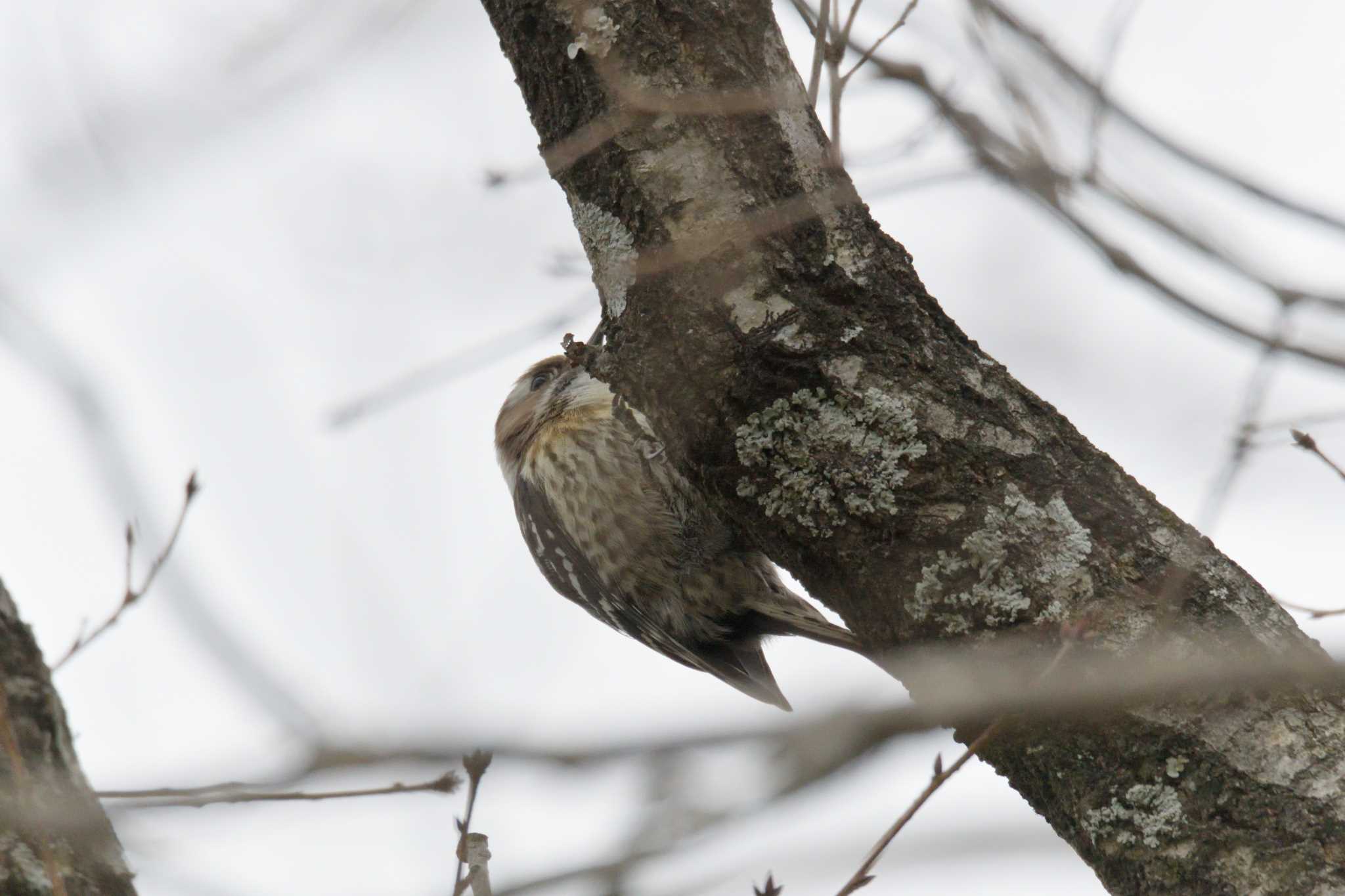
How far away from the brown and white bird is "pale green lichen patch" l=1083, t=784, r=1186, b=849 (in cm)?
238

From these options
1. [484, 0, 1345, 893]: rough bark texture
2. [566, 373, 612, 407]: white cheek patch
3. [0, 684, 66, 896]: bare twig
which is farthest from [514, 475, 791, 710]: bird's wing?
[0, 684, 66, 896]: bare twig

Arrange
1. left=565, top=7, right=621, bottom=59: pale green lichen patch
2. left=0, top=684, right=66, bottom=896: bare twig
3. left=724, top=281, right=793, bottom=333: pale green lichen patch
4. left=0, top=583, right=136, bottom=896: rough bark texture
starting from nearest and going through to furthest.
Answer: left=0, top=684, right=66, bottom=896: bare twig
left=0, top=583, right=136, bottom=896: rough bark texture
left=724, top=281, right=793, bottom=333: pale green lichen patch
left=565, top=7, right=621, bottom=59: pale green lichen patch

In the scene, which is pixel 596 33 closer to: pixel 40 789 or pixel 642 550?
pixel 40 789

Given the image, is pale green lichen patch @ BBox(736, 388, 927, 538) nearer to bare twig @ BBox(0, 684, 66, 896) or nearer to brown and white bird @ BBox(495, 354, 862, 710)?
bare twig @ BBox(0, 684, 66, 896)

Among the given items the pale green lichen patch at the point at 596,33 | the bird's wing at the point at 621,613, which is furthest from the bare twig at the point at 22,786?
the bird's wing at the point at 621,613

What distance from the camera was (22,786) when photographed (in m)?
2.16

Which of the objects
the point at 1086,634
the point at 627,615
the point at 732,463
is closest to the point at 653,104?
the point at 732,463

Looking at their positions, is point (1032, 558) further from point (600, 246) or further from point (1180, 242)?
point (600, 246)

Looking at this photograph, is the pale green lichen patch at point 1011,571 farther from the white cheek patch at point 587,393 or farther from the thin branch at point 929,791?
the white cheek patch at point 587,393

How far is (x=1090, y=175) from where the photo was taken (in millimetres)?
2396

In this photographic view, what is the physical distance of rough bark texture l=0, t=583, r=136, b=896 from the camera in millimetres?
2121

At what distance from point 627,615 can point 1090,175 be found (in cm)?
293

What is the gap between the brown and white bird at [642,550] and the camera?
4.60 meters

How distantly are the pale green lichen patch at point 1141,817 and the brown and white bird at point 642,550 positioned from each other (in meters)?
2.38
